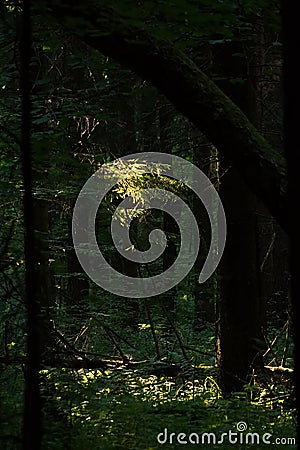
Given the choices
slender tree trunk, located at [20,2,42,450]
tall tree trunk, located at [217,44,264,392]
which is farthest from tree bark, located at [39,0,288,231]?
tall tree trunk, located at [217,44,264,392]

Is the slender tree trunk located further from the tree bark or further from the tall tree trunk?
the tall tree trunk

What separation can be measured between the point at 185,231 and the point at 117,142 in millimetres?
3071

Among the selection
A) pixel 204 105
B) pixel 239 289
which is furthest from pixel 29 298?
pixel 239 289

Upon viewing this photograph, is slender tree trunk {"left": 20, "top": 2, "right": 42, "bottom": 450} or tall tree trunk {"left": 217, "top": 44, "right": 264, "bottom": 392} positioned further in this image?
tall tree trunk {"left": 217, "top": 44, "right": 264, "bottom": 392}

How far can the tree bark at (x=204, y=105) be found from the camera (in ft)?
17.6

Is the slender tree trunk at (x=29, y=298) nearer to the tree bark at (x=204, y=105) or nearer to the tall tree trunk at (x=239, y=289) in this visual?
the tree bark at (x=204, y=105)

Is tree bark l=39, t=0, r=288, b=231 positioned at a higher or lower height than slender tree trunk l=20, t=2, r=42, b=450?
higher

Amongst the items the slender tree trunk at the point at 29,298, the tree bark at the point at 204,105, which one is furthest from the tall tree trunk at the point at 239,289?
the slender tree trunk at the point at 29,298

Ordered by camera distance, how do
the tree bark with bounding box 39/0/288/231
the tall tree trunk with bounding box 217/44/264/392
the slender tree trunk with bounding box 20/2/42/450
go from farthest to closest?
the tall tree trunk with bounding box 217/44/264/392
the tree bark with bounding box 39/0/288/231
the slender tree trunk with bounding box 20/2/42/450

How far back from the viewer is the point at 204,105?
18.4 feet

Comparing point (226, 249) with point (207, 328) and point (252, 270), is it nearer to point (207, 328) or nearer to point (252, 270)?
point (252, 270)

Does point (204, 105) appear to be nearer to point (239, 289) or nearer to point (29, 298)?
point (29, 298)

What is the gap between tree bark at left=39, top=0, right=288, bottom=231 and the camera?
211 inches

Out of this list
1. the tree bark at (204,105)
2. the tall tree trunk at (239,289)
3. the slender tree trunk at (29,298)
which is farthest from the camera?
the tall tree trunk at (239,289)
